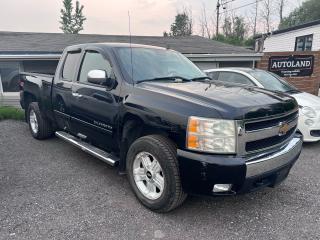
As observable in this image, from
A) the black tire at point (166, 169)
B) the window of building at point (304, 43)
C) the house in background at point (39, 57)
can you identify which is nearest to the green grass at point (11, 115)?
the house in background at point (39, 57)

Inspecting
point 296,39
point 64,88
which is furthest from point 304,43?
point 64,88

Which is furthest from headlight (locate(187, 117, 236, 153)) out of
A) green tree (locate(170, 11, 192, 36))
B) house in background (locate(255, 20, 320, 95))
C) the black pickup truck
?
green tree (locate(170, 11, 192, 36))

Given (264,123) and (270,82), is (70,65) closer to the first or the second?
(264,123)

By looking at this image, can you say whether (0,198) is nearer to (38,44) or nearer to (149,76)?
(149,76)

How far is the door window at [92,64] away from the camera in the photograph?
411 centimetres

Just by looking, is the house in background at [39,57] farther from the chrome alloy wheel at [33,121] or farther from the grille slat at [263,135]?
the grille slat at [263,135]

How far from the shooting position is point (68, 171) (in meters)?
4.65

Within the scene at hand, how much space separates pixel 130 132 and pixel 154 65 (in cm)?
109

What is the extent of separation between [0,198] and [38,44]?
33.2 feet

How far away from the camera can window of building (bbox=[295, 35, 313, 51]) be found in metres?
19.6

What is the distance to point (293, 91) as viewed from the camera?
21.3 ft

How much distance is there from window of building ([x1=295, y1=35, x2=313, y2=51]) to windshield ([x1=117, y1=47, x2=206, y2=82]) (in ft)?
58.8

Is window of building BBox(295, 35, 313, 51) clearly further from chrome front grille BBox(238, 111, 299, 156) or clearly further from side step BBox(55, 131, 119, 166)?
side step BBox(55, 131, 119, 166)

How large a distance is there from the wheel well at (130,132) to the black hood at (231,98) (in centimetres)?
41
